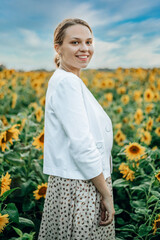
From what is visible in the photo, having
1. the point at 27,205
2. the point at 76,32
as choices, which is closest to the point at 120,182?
the point at 27,205

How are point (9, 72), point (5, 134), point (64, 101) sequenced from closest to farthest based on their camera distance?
point (64, 101) → point (5, 134) → point (9, 72)

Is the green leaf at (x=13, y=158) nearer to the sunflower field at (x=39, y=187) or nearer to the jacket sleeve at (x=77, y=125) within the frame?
the sunflower field at (x=39, y=187)

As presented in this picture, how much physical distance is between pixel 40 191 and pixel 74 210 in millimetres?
775

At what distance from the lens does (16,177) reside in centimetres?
194

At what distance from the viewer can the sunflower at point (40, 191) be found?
1907 millimetres

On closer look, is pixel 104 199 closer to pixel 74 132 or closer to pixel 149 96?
pixel 74 132

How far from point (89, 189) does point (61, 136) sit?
0.27m

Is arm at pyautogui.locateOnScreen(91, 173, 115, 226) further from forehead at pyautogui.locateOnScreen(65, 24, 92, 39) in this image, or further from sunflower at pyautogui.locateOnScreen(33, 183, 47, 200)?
sunflower at pyautogui.locateOnScreen(33, 183, 47, 200)

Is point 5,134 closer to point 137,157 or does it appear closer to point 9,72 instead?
point 137,157

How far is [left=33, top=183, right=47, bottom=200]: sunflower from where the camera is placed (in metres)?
1.91

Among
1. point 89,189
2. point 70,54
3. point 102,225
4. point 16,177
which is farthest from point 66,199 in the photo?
point 16,177

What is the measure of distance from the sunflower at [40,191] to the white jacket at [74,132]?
693 mm

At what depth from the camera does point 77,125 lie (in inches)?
43.4

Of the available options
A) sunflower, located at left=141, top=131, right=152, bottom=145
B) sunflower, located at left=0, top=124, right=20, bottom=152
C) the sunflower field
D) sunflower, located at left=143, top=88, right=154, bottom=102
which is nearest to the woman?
the sunflower field
